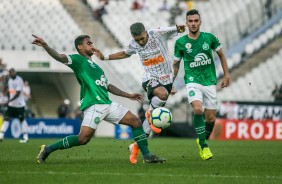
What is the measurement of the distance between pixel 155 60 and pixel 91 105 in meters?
1.91

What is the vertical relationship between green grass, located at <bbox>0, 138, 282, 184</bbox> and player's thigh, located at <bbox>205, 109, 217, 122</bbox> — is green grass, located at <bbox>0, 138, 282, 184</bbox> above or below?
below

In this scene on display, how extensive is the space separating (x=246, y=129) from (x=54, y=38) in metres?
9.30

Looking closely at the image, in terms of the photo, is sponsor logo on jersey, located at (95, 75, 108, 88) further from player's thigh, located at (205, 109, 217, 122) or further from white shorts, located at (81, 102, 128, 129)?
player's thigh, located at (205, 109, 217, 122)

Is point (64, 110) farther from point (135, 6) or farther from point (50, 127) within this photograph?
point (135, 6)

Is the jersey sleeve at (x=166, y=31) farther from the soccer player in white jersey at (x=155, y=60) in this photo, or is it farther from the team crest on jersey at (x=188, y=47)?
the team crest on jersey at (x=188, y=47)

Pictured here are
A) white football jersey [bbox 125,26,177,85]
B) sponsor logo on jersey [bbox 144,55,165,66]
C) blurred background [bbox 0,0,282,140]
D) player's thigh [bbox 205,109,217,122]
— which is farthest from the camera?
blurred background [bbox 0,0,282,140]

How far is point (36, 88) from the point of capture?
33781 mm

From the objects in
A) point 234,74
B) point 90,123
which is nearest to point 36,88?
point 234,74

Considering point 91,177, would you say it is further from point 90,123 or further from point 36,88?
point 36,88

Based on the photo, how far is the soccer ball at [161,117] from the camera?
1259cm

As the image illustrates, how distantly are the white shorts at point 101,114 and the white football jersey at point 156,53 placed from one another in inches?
59.4

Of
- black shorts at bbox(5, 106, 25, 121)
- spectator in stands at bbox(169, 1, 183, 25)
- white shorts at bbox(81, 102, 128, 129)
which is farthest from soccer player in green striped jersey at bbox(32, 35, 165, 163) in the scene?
spectator in stands at bbox(169, 1, 183, 25)

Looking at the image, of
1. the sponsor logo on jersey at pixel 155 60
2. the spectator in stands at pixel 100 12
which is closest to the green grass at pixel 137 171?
the sponsor logo on jersey at pixel 155 60

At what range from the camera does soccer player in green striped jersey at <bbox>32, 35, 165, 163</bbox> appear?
39.0 ft
